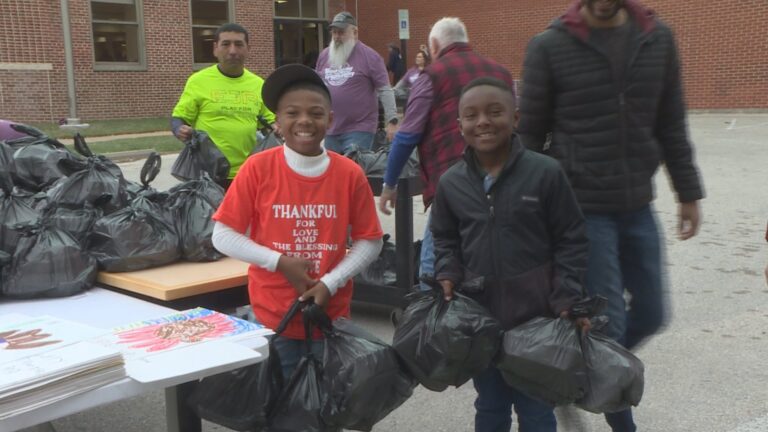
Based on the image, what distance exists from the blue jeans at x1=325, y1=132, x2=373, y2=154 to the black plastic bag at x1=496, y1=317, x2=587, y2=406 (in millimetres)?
4093

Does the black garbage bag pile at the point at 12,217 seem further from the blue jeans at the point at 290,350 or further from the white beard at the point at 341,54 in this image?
the white beard at the point at 341,54

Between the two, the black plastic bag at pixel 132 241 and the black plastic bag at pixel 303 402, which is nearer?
the black plastic bag at pixel 303 402

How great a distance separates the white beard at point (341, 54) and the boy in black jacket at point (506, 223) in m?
4.04

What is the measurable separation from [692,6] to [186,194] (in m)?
18.7

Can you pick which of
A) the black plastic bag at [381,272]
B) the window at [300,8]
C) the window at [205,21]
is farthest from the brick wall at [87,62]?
the black plastic bag at [381,272]

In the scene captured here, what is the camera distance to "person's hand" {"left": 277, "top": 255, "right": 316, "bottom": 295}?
2.50 m

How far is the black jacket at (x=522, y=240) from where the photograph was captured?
2.45 metres

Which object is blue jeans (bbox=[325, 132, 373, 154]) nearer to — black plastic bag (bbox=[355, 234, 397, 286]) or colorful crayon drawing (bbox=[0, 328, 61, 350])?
black plastic bag (bbox=[355, 234, 397, 286])

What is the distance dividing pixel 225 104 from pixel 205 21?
692 inches

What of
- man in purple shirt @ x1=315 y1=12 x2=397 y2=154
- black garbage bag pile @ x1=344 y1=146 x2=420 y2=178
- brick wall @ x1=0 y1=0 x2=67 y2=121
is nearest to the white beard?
man in purple shirt @ x1=315 y1=12 x2=397 y2=154

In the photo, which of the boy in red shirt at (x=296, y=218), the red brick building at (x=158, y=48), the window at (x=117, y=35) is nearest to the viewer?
the boy in red shirt at (x=296, y=218)

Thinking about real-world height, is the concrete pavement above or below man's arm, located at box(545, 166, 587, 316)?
below

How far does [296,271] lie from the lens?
2.50 metres

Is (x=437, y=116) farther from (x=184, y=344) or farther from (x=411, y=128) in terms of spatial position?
(x=184, y=344)
